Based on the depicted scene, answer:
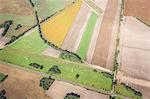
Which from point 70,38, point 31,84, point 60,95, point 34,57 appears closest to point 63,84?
point 60,95

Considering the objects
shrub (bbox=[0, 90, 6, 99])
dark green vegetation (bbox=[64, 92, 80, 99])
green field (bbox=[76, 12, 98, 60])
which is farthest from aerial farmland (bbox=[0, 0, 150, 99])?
shrub (bbox=[0, 90, 6, 99])

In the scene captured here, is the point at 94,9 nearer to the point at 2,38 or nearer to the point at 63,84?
the point at 2,38

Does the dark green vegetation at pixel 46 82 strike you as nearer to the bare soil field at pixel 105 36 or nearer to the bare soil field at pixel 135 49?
the bare soil field at pixel 105 36

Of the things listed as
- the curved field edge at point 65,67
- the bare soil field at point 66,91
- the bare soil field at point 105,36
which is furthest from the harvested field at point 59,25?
the bare soil field at point 66,91

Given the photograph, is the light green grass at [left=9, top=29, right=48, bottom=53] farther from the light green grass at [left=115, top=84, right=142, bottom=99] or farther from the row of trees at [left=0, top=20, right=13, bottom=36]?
the light green grass at [left=115, top=84, right=142, bottom=99]

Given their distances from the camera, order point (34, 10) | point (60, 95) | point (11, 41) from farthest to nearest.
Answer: point (34, 10) → point (11, 41) → point (60, 95)
